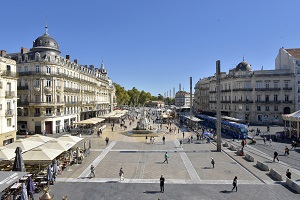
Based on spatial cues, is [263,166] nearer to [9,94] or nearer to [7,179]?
[7,179]

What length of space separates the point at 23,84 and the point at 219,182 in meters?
40.2

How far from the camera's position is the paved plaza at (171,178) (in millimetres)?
16000

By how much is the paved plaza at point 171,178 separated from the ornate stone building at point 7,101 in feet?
38.3

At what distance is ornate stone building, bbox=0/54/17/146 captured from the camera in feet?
96.9

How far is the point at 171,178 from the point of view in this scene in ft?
63.7

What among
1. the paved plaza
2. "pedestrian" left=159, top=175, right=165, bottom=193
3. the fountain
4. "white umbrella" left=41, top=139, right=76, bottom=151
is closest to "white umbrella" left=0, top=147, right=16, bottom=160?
"white umbrella" left=41, top=139, right=76, bottom=151

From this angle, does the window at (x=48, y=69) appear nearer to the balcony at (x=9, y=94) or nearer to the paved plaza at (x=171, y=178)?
the balcony at (x=9, y=94)

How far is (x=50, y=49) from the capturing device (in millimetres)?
47625

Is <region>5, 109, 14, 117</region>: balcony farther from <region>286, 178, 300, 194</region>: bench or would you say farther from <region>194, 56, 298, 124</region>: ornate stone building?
<region>194, 56, 298, 124</region>: ornate stone building

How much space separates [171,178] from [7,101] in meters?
24.0

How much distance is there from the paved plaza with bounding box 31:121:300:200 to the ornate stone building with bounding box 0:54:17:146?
11.7m

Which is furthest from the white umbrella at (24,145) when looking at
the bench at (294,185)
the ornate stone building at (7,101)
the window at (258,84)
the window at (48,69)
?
the window at (258,84)

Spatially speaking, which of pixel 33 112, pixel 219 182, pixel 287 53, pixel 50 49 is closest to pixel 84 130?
pixel 33 112

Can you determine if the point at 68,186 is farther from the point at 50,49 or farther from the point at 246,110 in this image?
the point at 246,110
